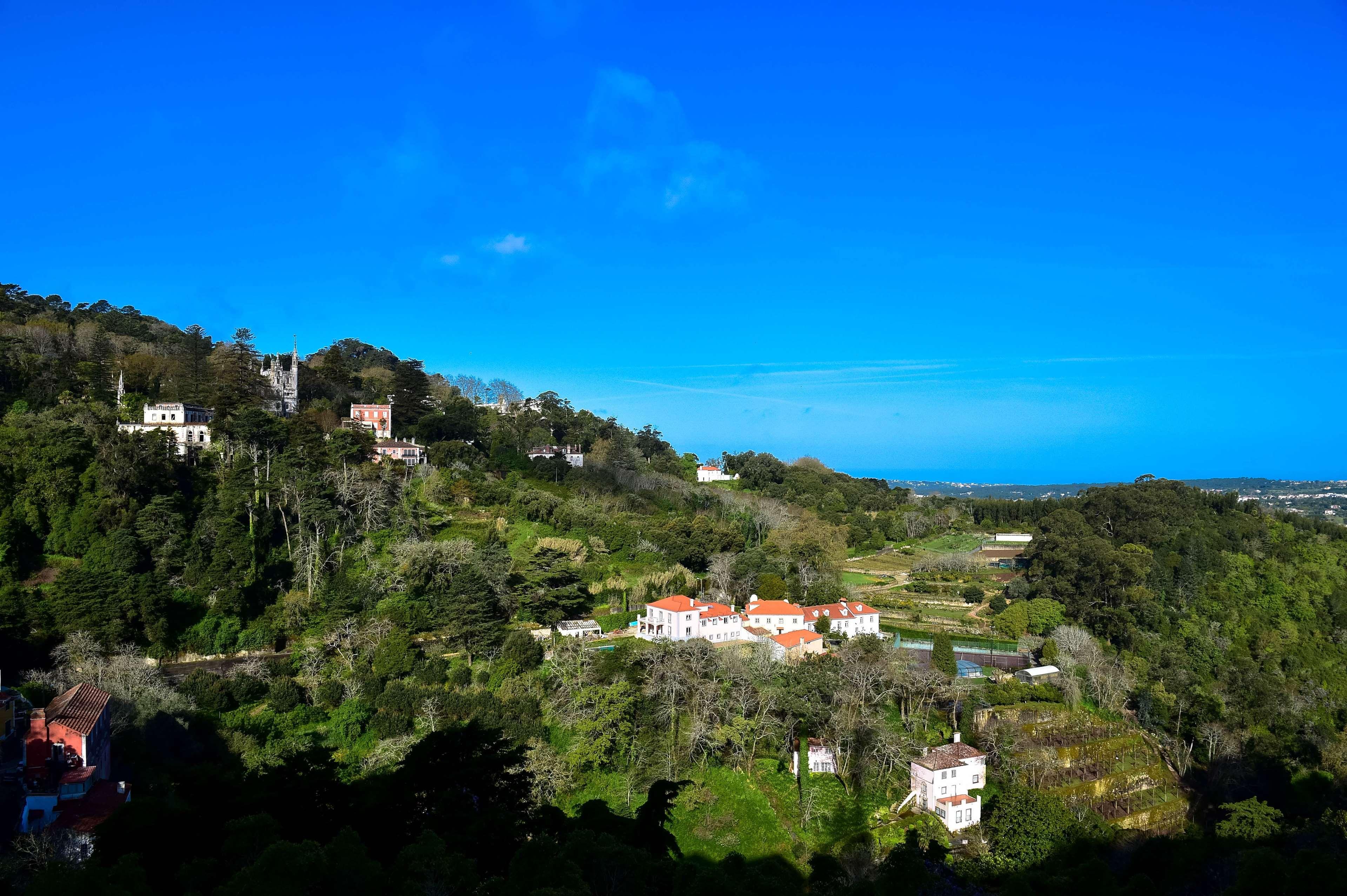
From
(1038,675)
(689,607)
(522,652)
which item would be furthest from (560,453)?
(1038,675)

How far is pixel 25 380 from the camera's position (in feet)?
90.7

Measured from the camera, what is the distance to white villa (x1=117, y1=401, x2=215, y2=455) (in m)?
26.5

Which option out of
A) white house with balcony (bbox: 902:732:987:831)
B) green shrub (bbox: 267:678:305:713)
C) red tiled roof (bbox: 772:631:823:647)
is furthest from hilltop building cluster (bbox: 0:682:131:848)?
red tiled roof (bbox: 772:631:823:647)

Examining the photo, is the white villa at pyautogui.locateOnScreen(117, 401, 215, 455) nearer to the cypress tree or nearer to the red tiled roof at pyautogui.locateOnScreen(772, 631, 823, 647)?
the red tiled roof at pyautogui.locateOnScreen(772, 631, 823, 647)

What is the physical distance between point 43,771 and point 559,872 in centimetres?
1138

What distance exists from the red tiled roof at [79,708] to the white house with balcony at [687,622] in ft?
42.9

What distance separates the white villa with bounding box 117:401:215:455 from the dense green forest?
2.54ft

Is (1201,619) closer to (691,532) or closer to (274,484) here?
(691,532)

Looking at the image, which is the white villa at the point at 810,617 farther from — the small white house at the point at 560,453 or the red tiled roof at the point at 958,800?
the small white house at the point at 560,453

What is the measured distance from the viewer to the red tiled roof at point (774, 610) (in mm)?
26172

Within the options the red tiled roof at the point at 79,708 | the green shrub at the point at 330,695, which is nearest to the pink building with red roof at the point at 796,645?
the green shrub at the point at 330,695

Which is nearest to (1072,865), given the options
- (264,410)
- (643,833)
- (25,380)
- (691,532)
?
(643,833)

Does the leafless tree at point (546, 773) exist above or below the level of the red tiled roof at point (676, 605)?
below

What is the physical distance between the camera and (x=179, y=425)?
88.4 ft
